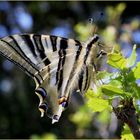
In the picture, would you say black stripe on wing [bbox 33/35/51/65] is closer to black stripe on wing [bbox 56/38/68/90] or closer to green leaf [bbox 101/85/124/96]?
black stripe on wing [bbox 56/38/68/90]

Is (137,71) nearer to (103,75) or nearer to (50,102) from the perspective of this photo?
(103,75)

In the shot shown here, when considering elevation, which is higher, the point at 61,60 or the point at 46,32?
the point at 46,32

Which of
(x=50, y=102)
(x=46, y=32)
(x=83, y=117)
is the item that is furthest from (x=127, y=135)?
(x=46, y=32)

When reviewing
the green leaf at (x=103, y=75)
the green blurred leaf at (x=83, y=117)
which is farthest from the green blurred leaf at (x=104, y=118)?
the green leaf at (x=103, y=75)

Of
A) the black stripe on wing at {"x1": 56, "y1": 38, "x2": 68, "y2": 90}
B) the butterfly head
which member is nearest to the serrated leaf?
the butterfly head

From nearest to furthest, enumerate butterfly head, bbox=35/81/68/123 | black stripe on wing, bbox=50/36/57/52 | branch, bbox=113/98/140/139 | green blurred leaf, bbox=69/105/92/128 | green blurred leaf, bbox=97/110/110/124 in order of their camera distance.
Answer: branch, bbox=113/98/140/139
butterfly head, bbox=35/81/68/123
black stripe on wing, bbox=50/36/57/52
green blurred leaf, bbox=97/110/110/124
green blurred leaf, bbox=69/105/92/128

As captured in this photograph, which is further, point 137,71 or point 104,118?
point 104,118

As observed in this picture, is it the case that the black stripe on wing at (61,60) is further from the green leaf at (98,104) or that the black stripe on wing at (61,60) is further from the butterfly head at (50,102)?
the green leaf at (98,104)
